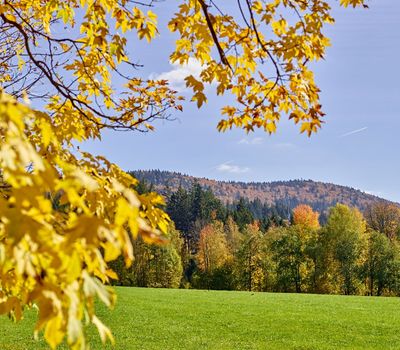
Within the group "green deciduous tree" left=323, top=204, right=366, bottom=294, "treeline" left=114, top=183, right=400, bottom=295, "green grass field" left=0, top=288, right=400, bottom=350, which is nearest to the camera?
"green grass field" left=0, top=288, right=400, bottom=350

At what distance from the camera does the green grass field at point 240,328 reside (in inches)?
522

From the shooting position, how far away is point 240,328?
16.2m

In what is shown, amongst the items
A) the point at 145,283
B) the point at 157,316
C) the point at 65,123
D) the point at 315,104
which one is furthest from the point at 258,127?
the point at 145,283

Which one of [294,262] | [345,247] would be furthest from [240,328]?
[294,262]

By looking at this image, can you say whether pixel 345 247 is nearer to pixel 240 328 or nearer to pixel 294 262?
pixel 294 262

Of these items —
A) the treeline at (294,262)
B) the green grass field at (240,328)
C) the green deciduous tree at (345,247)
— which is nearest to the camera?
the green grass field at (240,328)

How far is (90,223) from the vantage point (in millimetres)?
1372

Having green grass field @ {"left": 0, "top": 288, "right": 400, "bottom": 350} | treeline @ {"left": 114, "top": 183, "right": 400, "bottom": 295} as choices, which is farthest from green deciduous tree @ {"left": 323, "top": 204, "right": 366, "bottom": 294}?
green grass field @ {"left": 0, "top": 288, "right": 400, "bottom": 350}

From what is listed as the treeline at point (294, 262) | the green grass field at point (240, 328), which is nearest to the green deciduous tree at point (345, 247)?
the treeline at point (294, 262)

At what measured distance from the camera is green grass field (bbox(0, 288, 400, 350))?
1327 centimetres

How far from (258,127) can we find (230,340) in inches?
430

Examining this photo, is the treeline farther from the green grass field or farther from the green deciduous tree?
the green grass field

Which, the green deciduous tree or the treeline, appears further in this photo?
the treeline

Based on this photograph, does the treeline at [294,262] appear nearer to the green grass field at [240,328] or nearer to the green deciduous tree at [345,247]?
the green deciduous tree at [345,247]
